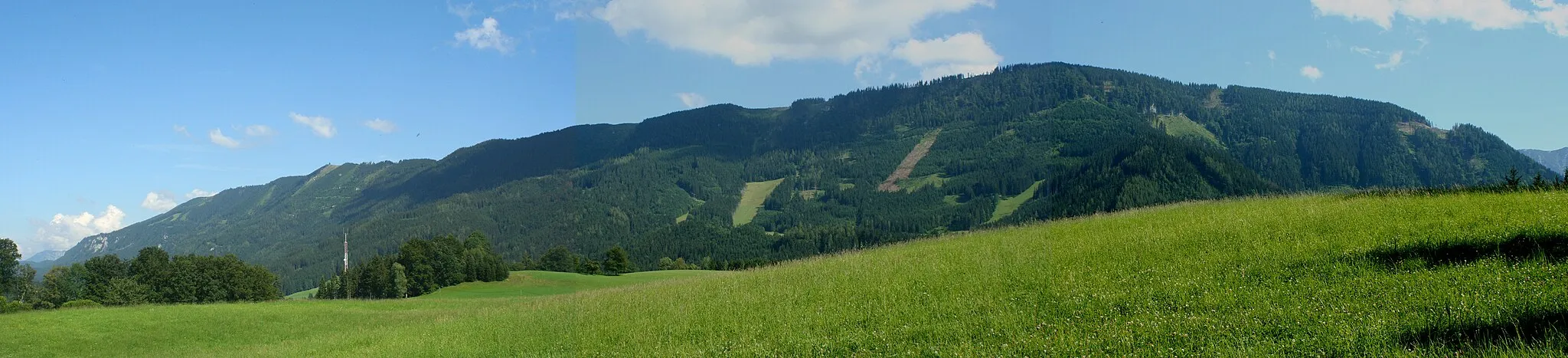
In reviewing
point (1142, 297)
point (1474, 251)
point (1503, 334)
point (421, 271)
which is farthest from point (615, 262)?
point (1503, 334)

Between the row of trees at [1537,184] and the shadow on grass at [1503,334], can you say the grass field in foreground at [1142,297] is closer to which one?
the shadow on grass at [1503,334]

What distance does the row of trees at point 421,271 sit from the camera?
289 feet

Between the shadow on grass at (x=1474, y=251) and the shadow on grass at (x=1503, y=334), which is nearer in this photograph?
the shadow on grass at (x=1503, y=334)

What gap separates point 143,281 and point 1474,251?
348ft

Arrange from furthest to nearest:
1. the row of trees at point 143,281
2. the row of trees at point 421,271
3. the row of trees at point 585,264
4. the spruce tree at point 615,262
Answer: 1. the row of trees at point 585,264
2. the spruce tree at point 615,262
3. the row of trees at point 421,271
4. the row of trees at point 143,281

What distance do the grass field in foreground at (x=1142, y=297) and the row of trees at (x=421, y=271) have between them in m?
71.8

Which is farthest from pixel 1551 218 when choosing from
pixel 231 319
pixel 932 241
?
pixel 231 319

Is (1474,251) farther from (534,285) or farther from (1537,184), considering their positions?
(534,285)

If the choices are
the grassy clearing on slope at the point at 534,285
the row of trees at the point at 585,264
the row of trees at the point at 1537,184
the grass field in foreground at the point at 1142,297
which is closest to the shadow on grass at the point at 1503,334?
the grass field in foreground at the point at 1142,297

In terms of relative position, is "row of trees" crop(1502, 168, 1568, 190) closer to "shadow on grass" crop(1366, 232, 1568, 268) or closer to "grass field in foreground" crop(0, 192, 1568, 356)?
"grass field in foreground" crop(0, 192, 1568, 356)

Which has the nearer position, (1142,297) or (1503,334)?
(1503,334)

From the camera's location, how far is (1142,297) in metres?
10.1

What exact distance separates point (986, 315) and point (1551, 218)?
349 inches

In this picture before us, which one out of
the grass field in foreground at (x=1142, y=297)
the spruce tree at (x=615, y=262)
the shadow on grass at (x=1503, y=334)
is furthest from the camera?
the spruce tree at (x=615, y=262)
